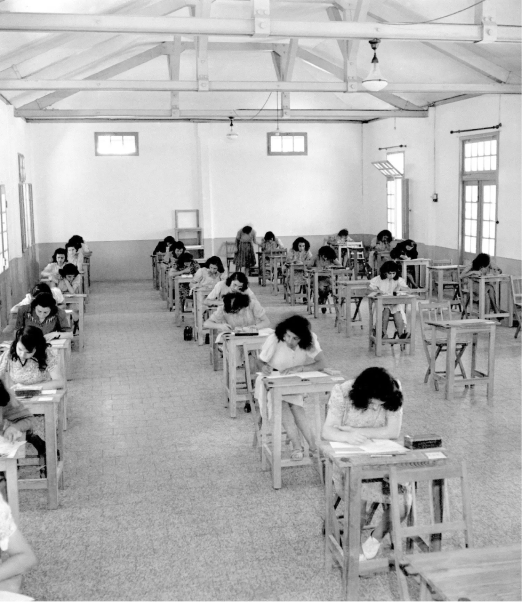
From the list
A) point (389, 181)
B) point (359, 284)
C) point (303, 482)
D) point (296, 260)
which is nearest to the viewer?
point (303, 482)

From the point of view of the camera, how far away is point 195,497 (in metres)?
4.93

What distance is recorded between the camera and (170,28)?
7246 mm

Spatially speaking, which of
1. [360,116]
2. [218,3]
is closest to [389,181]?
[360,116]

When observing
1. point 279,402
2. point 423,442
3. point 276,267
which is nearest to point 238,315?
point 279,402

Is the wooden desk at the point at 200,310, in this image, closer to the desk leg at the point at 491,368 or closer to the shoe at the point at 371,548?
the desk leg at the point at 491,368

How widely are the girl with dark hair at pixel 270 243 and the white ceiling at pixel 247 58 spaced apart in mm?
2577

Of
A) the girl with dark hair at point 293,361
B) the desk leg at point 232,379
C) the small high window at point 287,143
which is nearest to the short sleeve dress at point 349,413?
the girl with dark hair at point 293,361

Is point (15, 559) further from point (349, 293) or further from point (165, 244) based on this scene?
point (165, 244)

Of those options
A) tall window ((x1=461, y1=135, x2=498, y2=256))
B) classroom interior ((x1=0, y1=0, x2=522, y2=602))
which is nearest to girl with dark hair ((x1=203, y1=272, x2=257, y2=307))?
classroom interior ((x1=0, y1=0, x2=522, y2=602))

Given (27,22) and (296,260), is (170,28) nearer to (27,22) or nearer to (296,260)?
(27,22)

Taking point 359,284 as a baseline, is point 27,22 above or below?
above

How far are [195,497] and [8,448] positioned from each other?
4.69ft

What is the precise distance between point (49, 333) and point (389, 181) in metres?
11.6

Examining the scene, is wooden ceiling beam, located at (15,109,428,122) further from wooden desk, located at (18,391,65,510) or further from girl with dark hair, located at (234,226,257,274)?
wooden desk, located at (18,391,65,510)
